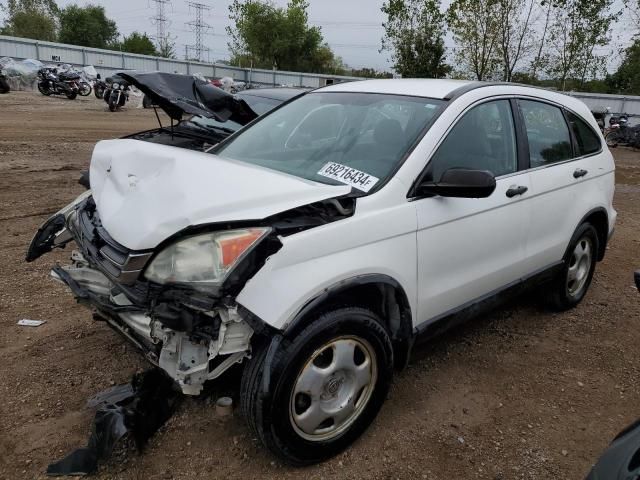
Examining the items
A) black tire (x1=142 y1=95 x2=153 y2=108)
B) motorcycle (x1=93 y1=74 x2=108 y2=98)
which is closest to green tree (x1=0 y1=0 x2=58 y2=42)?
motorcycle (x1=93 y1=74 x2=108 y2=98)

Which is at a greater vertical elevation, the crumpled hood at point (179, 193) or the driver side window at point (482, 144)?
the driver side window at point (482, 144)

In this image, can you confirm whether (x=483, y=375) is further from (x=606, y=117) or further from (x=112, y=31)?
(x=112, y=31)

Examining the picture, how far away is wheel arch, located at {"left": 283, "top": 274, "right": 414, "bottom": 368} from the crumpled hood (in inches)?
16.6

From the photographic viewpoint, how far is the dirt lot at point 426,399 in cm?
259

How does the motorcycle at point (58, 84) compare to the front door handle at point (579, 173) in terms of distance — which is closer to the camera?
the front door handle at point (579, 173)

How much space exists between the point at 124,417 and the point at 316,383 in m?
0.92

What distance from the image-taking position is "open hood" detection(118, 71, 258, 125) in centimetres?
514

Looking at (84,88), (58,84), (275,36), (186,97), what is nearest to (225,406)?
(186,97)

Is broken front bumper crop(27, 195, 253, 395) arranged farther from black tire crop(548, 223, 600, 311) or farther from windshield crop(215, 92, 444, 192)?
black tire crop(548, 223, 600, 311)

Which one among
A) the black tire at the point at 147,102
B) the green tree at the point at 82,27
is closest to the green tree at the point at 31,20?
the green tree at the point at 82,27

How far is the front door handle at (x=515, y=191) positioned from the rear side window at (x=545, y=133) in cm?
30

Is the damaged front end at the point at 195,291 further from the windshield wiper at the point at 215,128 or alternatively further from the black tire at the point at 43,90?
the black tire at the point at 43,90

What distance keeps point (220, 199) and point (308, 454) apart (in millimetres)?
1268

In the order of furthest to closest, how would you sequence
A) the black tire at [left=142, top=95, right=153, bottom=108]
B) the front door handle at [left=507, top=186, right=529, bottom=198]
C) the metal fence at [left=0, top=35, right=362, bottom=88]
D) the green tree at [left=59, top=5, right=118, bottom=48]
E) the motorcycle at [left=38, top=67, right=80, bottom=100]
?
the green tree at [left=59, top=5, right=118, bottom=48]
the metal fence at [left=0, top=35, right=362, bottom=88]
the motorcycle at [left=38, top=67, right=80, bottom=100]
the black tire at [left=142, top=95, right=153, bottom=108]
the front door handle at [left=507, top=186, right=529, bottom=198]
